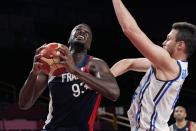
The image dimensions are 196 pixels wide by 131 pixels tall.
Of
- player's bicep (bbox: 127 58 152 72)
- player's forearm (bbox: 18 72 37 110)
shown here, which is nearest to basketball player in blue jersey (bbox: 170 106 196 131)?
player's bicep (bbox: 127 58 152 72)

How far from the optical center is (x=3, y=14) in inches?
624

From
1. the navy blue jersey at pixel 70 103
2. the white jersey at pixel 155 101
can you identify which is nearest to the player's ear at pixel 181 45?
the white jersey at pixel 155 101

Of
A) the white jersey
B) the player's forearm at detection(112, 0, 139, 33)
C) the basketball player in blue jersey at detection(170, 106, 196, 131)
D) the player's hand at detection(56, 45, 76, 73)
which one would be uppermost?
the player's forearm at detection(112, 0, 139, 33)

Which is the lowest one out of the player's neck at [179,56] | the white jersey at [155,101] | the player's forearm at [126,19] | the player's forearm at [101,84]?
the white jersey at [155,101]

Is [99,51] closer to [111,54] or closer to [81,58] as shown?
[111,54]

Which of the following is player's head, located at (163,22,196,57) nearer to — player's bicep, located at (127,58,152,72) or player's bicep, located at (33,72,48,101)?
player's bicep, located at (127,58,152,72)

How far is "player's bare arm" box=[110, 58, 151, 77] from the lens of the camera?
3707 millimetres

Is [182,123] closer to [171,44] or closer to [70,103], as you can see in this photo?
[171,44]

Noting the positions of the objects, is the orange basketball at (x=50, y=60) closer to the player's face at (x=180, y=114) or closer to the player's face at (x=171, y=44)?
the player's face at (x=171, y=44)

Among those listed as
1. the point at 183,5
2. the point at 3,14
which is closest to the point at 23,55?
the point at 3,14

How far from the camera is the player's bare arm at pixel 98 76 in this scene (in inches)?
106

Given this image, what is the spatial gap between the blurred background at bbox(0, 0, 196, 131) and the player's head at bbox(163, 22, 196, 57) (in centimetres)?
1141

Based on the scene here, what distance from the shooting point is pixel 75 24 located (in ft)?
55.6

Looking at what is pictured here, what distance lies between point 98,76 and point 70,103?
0.39 metres
